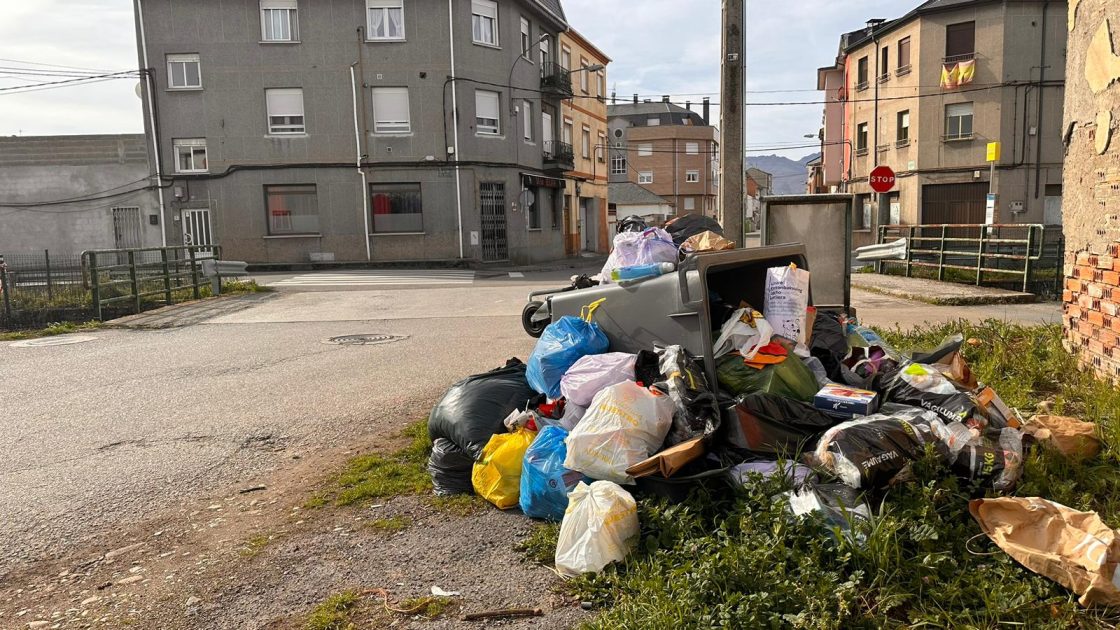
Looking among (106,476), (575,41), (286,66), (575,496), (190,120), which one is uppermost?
(575,41)

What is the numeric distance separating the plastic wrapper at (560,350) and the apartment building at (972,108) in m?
26.6

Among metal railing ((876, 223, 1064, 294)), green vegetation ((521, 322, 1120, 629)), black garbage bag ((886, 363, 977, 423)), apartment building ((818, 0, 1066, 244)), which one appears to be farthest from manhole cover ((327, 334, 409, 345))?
apartment building ((818, 0, 1066, 244))

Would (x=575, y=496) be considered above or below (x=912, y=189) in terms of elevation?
below

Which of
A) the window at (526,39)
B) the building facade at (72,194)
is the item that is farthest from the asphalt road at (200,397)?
the window at (526,39)

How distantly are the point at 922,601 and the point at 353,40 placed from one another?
1054 inches

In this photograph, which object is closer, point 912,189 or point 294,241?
point 294,241

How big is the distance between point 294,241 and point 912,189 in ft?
79.2

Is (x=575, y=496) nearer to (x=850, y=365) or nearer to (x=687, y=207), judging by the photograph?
(x=850, y=365)

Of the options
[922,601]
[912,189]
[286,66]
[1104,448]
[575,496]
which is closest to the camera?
[922,601]

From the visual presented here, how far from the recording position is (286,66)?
2580cm

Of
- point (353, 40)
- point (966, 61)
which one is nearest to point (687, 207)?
point (966, 61)

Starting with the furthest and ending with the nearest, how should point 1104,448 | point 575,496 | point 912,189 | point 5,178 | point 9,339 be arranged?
1. point 912,189
2. point 5,178
3. point 9,339
4. point 1104,448
5. point 575,496

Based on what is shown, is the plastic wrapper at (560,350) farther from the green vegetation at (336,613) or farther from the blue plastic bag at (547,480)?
the green vegetation at (336,613)

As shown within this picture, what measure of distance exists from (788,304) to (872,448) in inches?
61.7
